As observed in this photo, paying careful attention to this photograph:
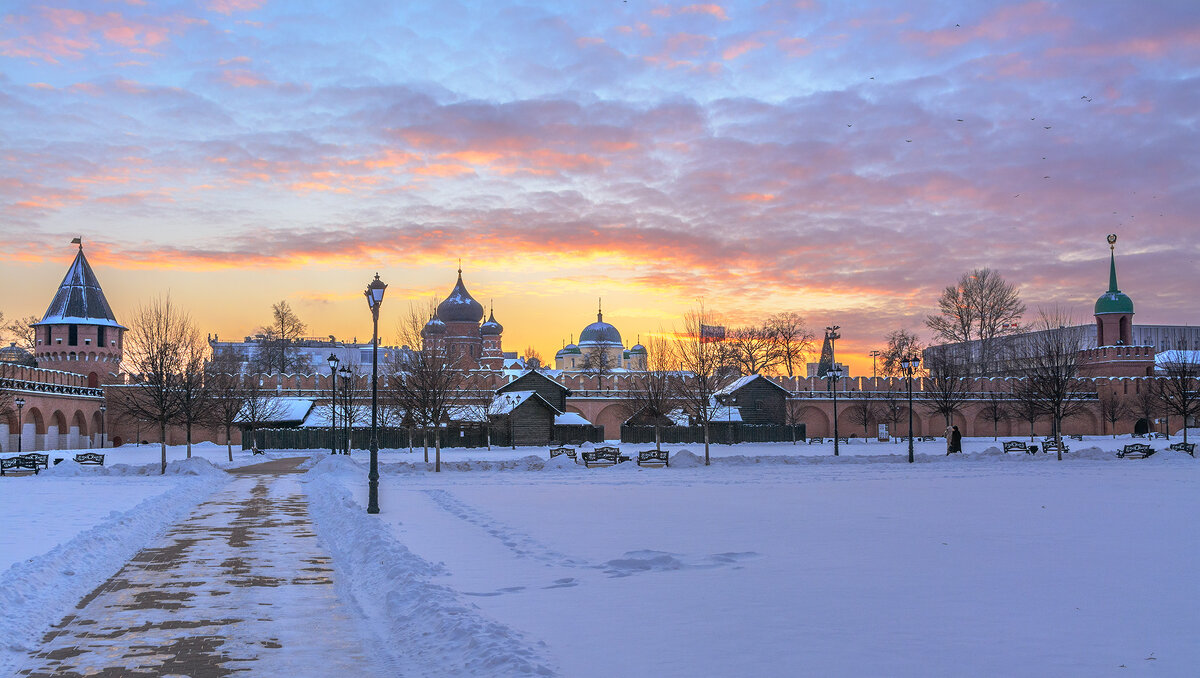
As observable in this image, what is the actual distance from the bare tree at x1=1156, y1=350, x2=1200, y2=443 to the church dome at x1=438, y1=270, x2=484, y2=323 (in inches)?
2524

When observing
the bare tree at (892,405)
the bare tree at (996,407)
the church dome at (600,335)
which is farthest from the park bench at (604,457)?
the church dome at (600,335)

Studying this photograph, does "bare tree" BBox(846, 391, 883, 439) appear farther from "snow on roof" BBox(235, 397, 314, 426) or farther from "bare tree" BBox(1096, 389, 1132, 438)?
"snow on roof" BBox(235, 397, 314, 426)

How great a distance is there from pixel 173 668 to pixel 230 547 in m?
6.99

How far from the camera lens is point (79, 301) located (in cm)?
6738

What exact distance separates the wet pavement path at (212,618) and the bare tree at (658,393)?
3918cm

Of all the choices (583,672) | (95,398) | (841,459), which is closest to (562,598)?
(583,672)

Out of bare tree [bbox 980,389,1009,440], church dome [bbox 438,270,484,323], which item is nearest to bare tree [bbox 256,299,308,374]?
church dome [bbox 438,270,484,323]

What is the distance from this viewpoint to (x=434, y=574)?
416 inches

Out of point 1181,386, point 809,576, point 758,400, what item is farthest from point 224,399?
point 1181,386

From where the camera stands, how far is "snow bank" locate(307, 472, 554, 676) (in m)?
6.89

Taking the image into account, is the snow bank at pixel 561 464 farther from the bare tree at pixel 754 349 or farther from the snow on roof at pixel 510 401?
the bare tree at pixel 754 349

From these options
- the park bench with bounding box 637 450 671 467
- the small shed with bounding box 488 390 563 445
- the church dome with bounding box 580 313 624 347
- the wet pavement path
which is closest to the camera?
the wet pavement path

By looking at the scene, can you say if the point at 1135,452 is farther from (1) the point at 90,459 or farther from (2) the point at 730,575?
(1) the point at 90,459

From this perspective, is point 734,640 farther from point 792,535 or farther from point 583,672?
point 792,535
